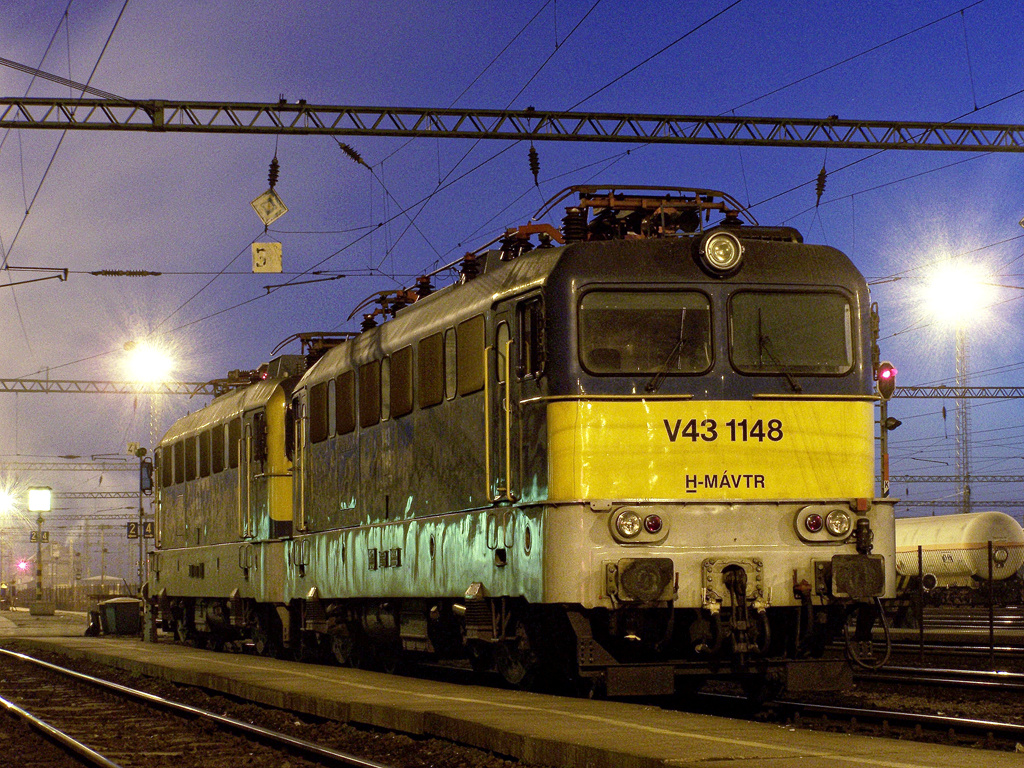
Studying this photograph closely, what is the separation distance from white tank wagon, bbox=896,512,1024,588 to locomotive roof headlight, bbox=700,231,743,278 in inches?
1257

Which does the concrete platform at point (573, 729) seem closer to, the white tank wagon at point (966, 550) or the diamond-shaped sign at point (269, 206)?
the diamond-shaped sign at point (269, 206)

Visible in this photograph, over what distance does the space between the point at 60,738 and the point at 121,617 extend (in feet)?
76.1

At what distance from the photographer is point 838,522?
1238cm

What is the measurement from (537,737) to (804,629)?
344 cm

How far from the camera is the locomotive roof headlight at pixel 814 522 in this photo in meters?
12.3

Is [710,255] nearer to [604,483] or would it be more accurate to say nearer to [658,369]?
[658,369]

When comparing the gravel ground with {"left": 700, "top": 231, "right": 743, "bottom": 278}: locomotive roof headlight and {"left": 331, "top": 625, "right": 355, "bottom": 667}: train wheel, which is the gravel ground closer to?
{"left": 331, "top": 625, "right": 355, "bottom": 667}: train wheel

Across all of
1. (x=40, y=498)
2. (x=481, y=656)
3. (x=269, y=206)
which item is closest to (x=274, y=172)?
(x=269, y=206)

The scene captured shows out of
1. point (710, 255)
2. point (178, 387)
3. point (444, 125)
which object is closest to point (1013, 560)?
point (444, 125)

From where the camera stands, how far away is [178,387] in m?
57.2

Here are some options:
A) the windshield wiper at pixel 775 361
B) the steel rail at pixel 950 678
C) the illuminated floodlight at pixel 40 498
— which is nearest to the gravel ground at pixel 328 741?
the windshield wiper at pixel 775 361

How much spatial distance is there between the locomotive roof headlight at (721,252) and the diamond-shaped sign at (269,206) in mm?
14606

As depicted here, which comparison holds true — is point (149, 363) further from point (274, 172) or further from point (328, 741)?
point (328, 741)

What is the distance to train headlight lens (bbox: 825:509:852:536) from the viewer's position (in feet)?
40.5
